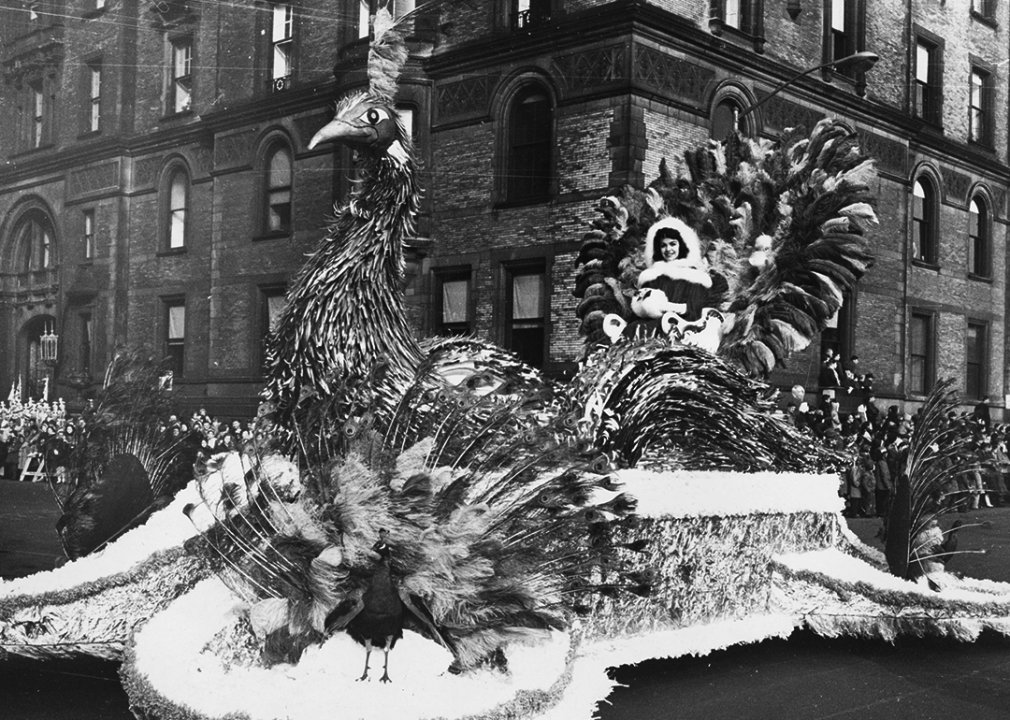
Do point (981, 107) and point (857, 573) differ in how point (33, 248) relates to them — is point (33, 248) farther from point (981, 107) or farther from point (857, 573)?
point (981, 107)

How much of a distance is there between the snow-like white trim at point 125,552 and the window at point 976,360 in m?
5.64

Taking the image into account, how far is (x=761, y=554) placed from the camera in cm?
440

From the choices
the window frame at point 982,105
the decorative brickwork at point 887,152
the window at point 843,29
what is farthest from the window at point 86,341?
the window frame at point 982,105

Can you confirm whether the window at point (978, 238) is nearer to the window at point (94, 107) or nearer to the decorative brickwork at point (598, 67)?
the decorative brickwork at point (598, 67)

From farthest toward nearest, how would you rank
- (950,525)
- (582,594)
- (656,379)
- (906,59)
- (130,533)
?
(906,59), (950,525), (656,379), (130,533), (582,594)

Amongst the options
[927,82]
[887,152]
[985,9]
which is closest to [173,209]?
[887,152]

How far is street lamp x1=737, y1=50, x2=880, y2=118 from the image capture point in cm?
584

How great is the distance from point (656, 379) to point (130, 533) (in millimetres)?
2069

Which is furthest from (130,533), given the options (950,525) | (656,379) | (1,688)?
(950,525)

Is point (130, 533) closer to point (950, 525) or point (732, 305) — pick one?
point (732, 305)

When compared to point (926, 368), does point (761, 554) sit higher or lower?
lower

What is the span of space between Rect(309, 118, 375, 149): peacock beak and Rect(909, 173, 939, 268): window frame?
15.5 ft

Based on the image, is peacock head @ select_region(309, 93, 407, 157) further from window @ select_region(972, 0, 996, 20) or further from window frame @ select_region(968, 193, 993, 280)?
window @ select_region(972, 0, 996, 20)

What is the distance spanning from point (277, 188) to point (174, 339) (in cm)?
54
